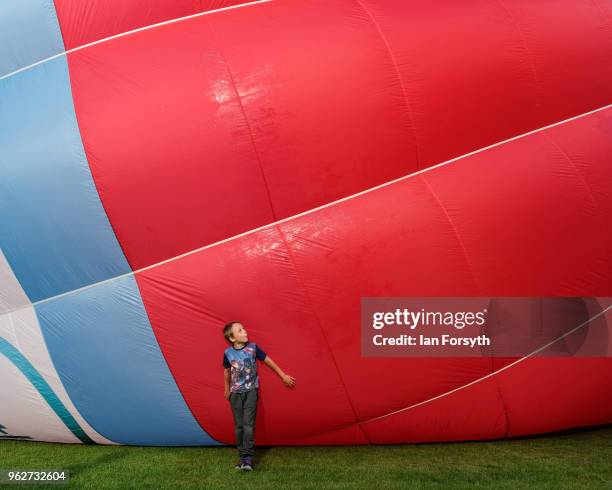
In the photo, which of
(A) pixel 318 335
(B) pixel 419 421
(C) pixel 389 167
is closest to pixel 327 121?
(C) pixel 389 167

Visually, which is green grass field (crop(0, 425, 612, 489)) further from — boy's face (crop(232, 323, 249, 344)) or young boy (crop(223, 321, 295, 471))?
boy's face (crop(232, 323, 249, 344))

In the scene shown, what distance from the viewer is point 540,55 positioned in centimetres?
606

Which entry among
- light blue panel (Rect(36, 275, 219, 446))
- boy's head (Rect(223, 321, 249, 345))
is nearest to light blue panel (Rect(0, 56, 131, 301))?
light blue panel (Rect(36, 275, 219, 446))

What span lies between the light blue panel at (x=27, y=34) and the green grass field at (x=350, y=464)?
3.49 metres

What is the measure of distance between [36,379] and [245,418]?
1.96 m

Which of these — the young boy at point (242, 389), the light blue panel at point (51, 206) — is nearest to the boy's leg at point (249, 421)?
the young boy at point (242, 389)

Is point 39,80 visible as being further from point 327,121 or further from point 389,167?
point 389,167

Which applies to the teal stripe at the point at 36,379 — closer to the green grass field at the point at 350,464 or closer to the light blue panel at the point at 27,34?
the green grass field at the point at 350,464

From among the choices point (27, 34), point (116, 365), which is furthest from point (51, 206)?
point (27, 34)

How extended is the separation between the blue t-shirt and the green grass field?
2.17ft

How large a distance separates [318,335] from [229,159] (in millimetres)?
1611

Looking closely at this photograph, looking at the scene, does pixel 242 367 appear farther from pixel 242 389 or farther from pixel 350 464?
pixel 350 464

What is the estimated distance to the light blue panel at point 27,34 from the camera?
6043mm

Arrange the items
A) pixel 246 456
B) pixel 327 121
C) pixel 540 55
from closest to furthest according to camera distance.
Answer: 1. pixel 246 456
2. pixel 327 121
3. pixel 540 55
